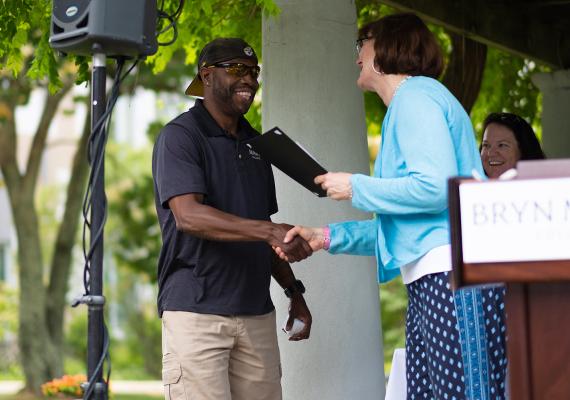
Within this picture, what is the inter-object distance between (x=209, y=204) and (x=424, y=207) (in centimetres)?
107

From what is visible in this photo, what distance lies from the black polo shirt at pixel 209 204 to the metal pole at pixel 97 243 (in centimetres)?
61

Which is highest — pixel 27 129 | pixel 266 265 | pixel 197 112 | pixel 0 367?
pixel 27 129

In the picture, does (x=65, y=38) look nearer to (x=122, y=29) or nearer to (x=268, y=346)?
(x=122, y=29)

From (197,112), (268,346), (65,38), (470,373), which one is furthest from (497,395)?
(65,38)

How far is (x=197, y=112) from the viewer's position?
16.8 ft

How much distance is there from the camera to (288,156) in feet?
15.7

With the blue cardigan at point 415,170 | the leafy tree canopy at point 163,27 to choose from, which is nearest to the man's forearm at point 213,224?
the blue cardigan at point 415,170

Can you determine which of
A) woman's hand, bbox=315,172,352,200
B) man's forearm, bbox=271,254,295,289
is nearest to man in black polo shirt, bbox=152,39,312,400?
man's forearm, bbox=271,254,295,289

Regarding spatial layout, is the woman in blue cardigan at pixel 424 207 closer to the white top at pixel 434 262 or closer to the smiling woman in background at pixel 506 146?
the white top at pixel 434 262

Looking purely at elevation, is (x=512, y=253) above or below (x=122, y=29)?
below

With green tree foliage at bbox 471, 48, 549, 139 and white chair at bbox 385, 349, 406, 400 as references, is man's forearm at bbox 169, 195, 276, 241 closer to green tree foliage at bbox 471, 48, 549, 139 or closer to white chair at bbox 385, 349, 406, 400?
white chair at bbox 385, 349, 406, 400

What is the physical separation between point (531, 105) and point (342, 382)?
20.7ft

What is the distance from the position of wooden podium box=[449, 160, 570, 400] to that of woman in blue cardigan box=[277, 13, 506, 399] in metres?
0.82

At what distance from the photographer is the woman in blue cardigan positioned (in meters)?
4.30
